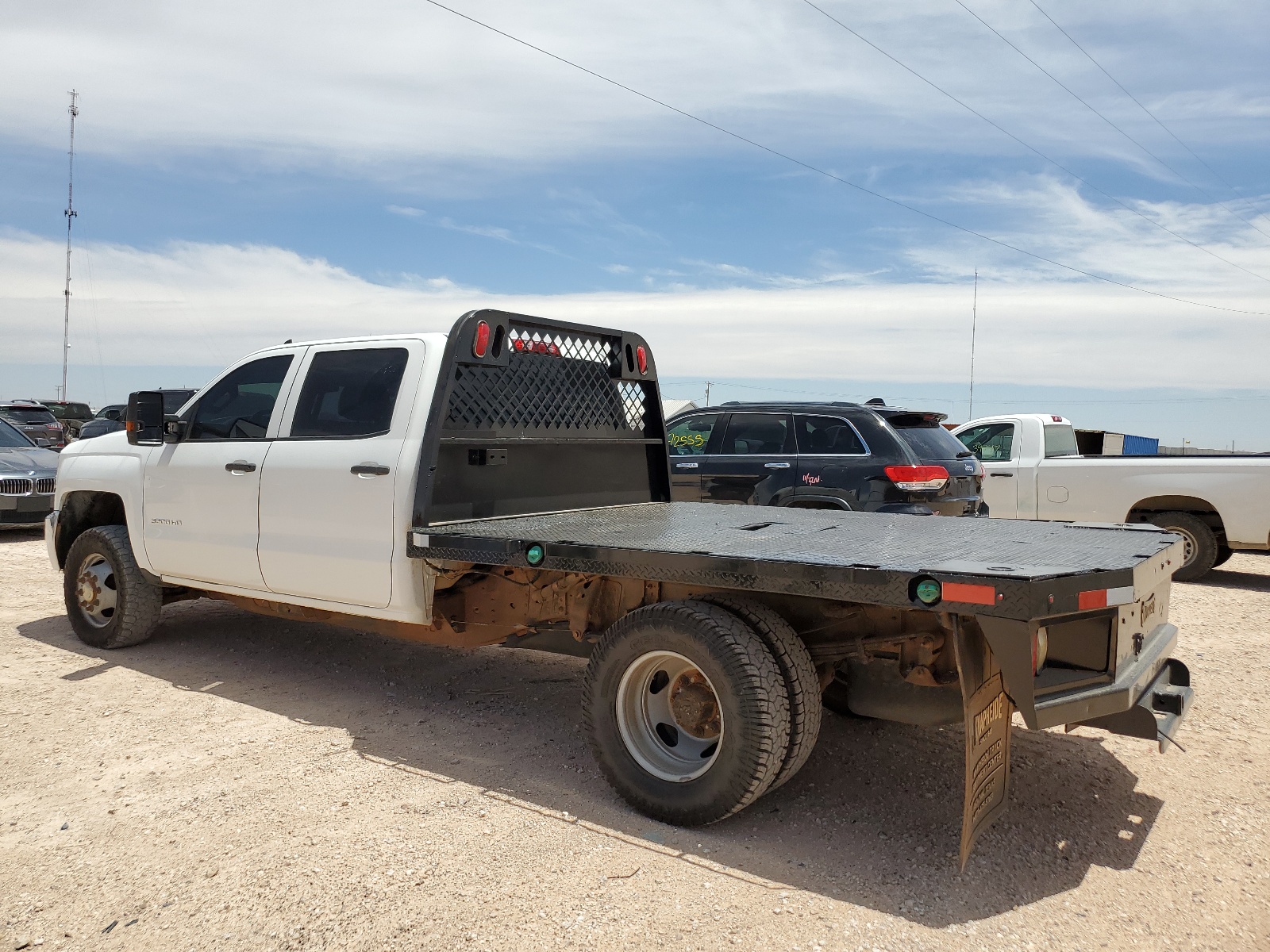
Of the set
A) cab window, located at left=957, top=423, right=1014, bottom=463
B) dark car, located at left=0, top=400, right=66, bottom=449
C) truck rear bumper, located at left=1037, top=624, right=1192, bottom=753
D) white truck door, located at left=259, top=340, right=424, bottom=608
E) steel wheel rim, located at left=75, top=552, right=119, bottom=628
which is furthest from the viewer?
dark car, located at left=0, top=400, right=66, bottom=449

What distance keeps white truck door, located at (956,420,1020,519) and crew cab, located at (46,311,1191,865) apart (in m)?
7.03

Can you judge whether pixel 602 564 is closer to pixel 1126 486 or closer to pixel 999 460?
pixel 1126 486

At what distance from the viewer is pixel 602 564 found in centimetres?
401

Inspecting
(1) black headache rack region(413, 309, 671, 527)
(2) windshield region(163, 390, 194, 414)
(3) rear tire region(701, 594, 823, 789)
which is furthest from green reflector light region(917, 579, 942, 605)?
(2) windshield region(163, 390, 194, 414)

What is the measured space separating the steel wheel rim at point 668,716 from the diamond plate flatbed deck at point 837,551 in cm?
44

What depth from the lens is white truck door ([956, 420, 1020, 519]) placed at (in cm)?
1199

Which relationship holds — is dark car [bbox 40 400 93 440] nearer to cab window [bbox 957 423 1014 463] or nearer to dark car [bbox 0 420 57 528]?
dark car [bbox 0 420 57 528]

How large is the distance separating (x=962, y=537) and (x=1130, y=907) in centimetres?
163

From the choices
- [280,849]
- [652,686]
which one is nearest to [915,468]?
[652,686]

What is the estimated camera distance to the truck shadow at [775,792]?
3561mm

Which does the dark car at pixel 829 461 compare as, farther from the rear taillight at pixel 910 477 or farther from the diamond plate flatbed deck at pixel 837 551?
the diamond plate flatbed deck at pixel 837 551

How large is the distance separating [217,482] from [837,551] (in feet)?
12.5

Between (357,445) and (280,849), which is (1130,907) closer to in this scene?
(280,849)

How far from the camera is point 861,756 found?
15.5 ft
